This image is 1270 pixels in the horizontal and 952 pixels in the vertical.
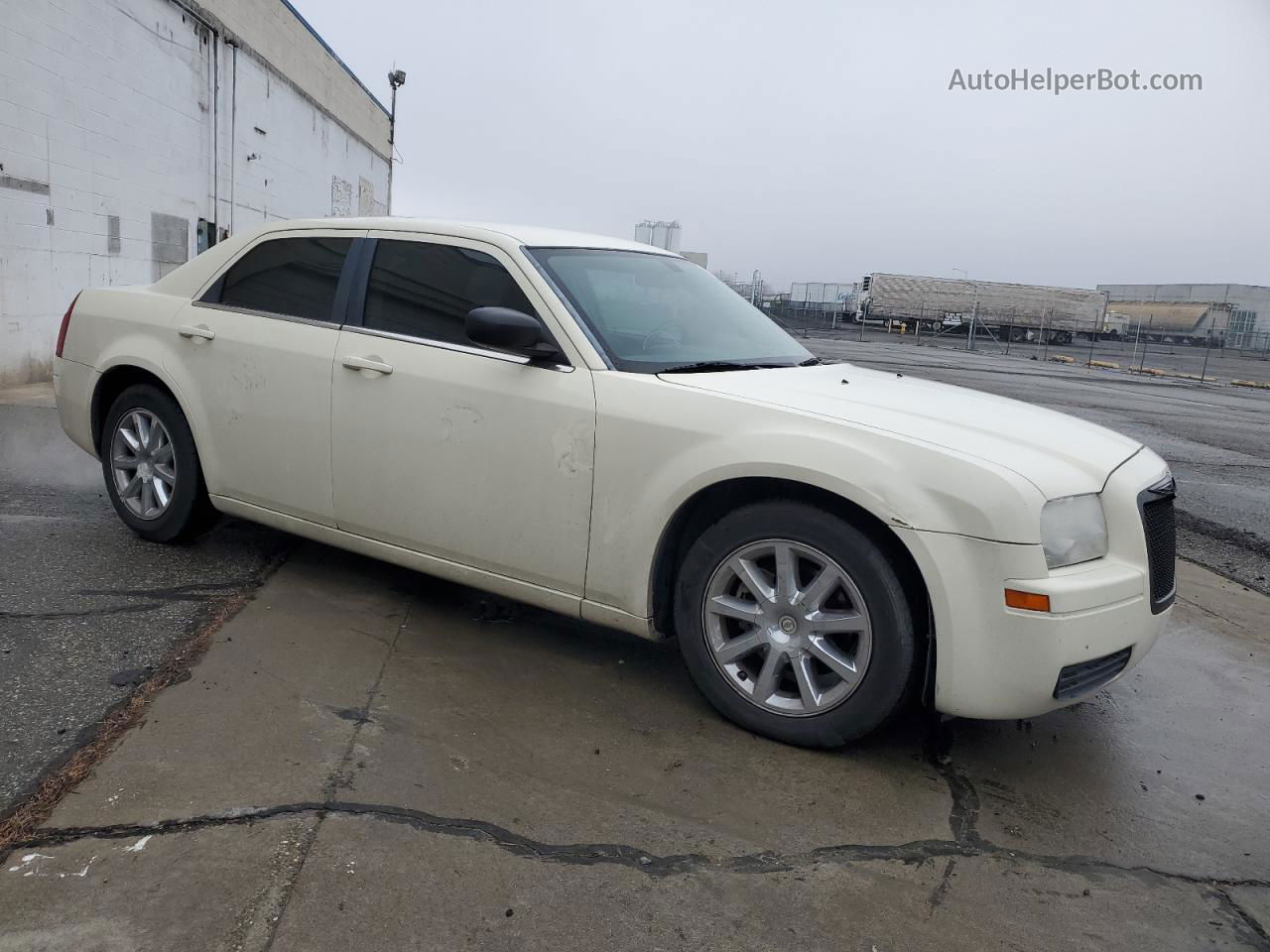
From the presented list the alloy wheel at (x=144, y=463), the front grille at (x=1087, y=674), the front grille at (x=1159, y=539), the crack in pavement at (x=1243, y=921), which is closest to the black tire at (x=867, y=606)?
the front grille at (x=1087, y=674)

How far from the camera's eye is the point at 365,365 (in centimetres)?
402

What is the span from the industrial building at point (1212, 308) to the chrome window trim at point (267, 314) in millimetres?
48053

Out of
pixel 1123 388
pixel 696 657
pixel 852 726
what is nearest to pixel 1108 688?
pixel 852 726

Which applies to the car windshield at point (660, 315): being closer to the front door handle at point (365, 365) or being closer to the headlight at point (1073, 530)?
the front door handle at point (365, 365)

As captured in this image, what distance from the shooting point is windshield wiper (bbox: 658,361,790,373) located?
3.66 meters

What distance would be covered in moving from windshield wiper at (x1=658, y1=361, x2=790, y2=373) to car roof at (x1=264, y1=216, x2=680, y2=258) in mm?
816

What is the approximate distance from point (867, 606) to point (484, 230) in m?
2.16

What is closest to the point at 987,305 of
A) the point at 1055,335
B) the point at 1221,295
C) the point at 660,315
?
the point at 1055,335

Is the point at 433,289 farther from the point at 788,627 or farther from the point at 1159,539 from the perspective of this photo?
the point at 1159,539

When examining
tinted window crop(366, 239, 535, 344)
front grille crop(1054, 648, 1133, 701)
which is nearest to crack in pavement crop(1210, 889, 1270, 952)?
front grille crop(1054, 648, 1133, 701)

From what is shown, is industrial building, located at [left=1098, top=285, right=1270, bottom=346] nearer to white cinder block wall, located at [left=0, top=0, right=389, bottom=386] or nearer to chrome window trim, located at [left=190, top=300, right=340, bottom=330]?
white cinder block wall, located at [left=0, top=0, right=389, bottom=386]

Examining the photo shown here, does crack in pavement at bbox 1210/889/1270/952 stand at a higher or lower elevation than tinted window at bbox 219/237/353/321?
lower

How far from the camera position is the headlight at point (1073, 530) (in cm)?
291

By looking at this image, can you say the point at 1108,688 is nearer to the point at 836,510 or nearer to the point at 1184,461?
the point at 836,510
